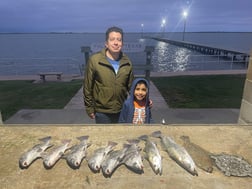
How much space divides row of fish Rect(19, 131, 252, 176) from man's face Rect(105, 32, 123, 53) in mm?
1499

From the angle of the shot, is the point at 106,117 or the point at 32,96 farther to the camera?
the point at 32,96

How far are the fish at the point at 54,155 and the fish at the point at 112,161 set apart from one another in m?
0.55

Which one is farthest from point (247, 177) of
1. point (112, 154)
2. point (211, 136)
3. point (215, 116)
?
point (215, 116)

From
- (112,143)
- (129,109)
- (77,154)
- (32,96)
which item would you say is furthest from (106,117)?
(32,96)

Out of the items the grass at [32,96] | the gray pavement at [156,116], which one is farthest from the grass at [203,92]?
the grass at [32,96]

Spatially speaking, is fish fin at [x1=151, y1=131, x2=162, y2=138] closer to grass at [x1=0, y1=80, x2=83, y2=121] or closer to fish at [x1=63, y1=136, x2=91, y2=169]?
fish at [x1=63, y1=136, x2=91, y2=169]

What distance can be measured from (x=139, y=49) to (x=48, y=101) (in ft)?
13.8

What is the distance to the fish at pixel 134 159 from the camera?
7.98 feet

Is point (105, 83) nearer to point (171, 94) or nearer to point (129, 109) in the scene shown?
point (129, 109)

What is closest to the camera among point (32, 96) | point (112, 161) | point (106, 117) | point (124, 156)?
point (112, 161)

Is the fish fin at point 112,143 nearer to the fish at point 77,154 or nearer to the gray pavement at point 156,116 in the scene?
the fish at point 77,154

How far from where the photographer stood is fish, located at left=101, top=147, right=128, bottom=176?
7.87 ft

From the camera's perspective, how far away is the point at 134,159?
A: 2.54 m

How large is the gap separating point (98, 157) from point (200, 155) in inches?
47.7
